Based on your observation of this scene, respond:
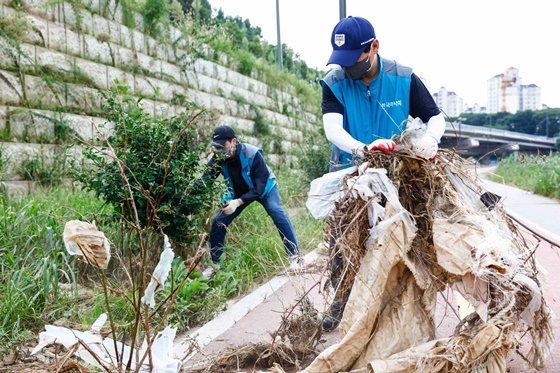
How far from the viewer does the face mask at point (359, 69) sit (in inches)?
154

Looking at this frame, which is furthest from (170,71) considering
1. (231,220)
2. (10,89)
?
(231,220)

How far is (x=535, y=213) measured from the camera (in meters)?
13.5

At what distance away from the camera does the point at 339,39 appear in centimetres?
384

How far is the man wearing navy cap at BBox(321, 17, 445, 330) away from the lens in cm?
384

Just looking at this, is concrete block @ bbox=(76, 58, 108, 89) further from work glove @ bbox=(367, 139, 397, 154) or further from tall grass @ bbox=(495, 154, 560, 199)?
tall grass @ bbox=(495, 154, 560, 199)

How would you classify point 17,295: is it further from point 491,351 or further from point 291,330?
point 491,351

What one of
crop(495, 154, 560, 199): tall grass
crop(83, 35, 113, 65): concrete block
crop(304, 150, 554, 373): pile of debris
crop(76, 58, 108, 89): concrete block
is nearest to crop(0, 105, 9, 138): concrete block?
crop(76, 58, 108, 89): concrete block

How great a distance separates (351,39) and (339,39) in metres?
0.08

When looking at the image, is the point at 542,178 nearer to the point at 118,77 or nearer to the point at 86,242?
the point at 118,77

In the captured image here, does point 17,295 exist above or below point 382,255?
below

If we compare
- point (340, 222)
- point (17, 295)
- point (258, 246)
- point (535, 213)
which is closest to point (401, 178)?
point (340, 222)

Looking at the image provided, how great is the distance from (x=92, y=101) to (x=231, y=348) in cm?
670

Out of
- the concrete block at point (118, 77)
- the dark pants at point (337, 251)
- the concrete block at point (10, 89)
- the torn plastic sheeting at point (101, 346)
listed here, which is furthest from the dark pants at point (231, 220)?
the concrete block at point (118, 77)

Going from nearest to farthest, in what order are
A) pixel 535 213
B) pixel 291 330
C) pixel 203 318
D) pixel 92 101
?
pixel 291 330 < pixel 203 318 < pixel 92 101 < pixel 535 213
